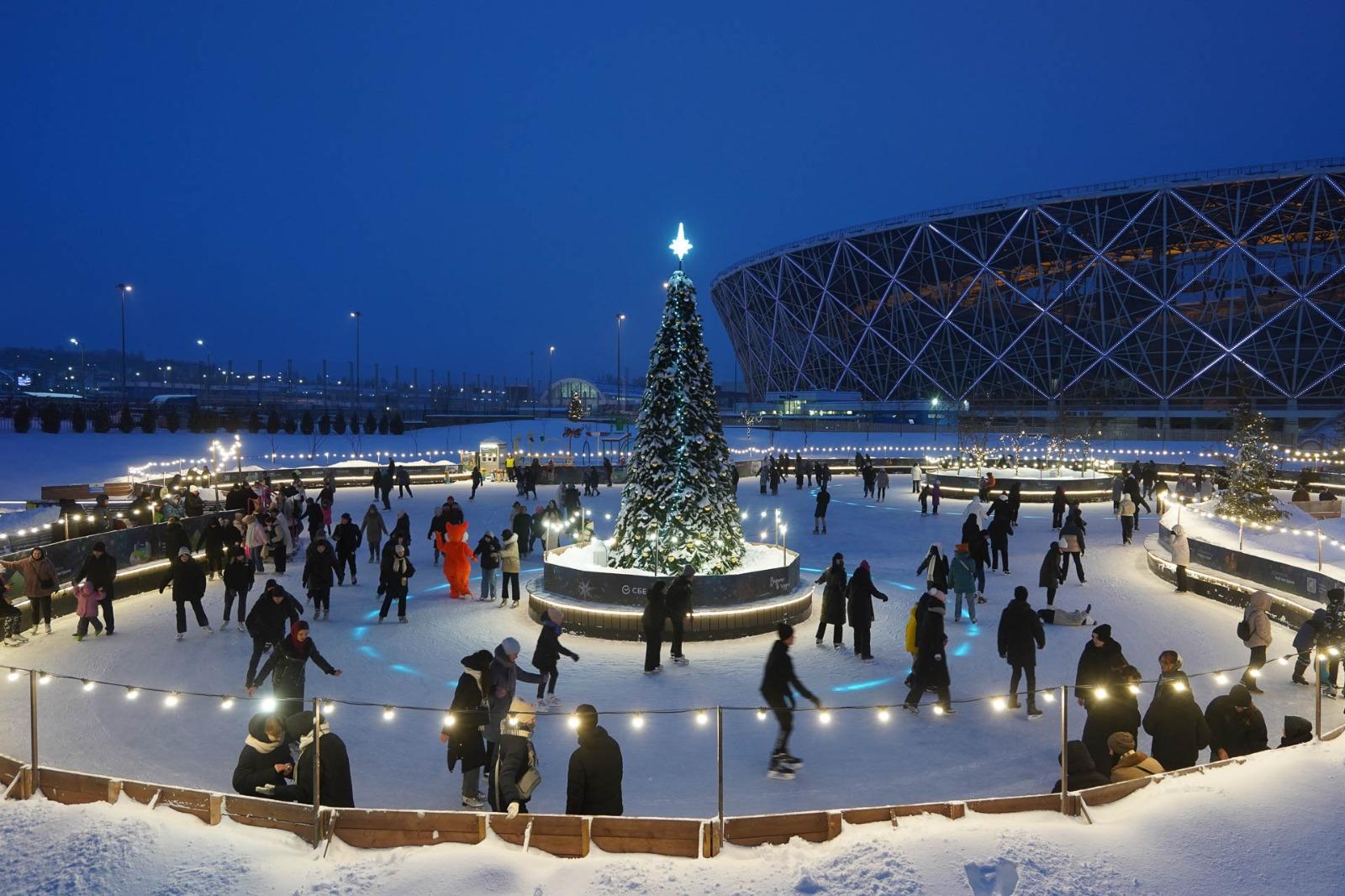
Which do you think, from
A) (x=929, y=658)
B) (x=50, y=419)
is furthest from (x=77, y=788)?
(x=50, y=419)

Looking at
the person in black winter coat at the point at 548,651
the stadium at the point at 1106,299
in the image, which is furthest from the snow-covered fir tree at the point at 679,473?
the stadium at the point at 1106,299

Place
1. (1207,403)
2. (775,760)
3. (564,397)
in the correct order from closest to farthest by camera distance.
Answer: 1. (775,760)
2. (1207,403)
3. (564,397)

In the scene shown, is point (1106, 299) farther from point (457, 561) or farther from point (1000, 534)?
point (457, 561)

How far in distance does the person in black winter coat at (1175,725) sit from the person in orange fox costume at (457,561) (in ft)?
30.9

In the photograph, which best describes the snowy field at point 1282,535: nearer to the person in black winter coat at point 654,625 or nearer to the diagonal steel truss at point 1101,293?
the person in black winter coat at point 654,625

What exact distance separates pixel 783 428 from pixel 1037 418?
17.1 m

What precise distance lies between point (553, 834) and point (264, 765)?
184cm

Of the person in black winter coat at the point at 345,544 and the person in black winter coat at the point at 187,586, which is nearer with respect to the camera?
the person in black winter coat at the point at 187,586

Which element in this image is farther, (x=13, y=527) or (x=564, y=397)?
(x=564, y=397)

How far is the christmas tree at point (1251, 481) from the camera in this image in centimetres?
1878

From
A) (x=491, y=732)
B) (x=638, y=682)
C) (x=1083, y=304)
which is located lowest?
(x=638, y=682)

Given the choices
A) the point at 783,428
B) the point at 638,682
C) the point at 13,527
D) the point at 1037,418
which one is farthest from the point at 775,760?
the point at 1037,418

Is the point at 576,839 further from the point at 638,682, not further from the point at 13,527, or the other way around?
the point at 13,527

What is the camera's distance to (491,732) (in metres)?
6.09
